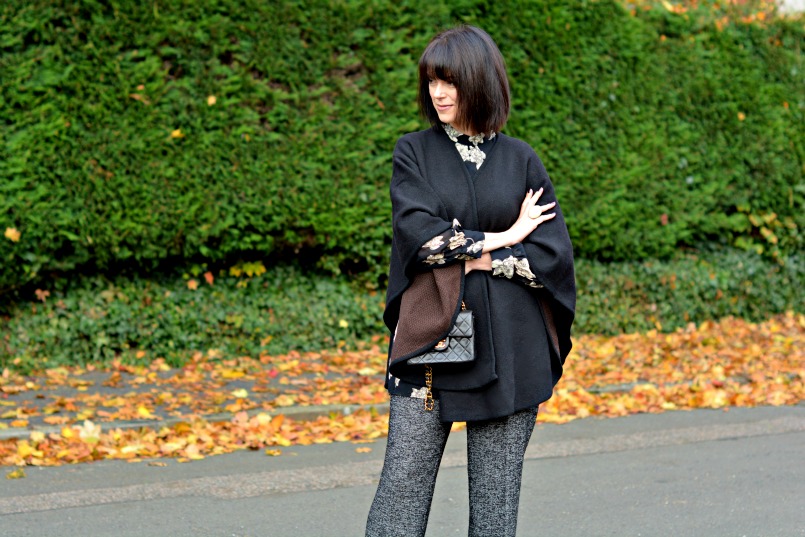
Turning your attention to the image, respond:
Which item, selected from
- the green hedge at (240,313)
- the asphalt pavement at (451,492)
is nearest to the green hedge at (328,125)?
the green hedge at (240,313)

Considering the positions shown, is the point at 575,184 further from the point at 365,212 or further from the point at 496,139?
the point at 496,139

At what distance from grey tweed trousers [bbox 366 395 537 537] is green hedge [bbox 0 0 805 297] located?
5714mm

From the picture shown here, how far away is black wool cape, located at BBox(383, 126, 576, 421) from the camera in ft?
9.33

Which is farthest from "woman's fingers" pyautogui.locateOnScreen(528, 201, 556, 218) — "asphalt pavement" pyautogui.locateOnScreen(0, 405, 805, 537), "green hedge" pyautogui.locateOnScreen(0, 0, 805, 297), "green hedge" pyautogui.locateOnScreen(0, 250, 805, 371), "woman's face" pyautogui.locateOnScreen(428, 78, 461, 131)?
"green hedge" pyautogui.locateOnScreen(0, 250, 805, 371)

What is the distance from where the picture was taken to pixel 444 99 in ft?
9.61

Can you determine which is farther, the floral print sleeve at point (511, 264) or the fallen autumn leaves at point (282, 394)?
the fallen autumn leaves at point (282, 394)

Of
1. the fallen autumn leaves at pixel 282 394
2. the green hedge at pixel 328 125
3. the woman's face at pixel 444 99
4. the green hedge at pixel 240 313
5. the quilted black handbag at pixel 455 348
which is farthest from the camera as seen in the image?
the green hedge at pixel 240 313

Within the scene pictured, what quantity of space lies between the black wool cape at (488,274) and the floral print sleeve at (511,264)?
2cm

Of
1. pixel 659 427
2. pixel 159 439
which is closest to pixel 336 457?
pixel 159 439

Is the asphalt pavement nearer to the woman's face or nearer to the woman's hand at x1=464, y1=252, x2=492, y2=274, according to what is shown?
the woman's hand at x1=464, y1=252, x2=492, y2=274

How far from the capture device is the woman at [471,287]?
2.85 metres

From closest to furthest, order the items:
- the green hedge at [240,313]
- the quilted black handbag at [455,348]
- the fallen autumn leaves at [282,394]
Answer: the quilted black handbag at [455,348] → the fallen autumn leaves at [282,394] → the green hedge at [240,313]

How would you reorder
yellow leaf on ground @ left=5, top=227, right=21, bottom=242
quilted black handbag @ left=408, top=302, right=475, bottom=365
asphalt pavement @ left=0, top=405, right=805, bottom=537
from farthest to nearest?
yellow leaf on ground @ left=5, top=227, right=21, bottom=242
asphalt pavement @ left=0, top=405, right=805, bottom=537
quilted black handbag @ left=408, top=302, right=475, bottom=365

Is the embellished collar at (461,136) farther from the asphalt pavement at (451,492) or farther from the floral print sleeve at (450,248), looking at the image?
the asphalt pavement at (451,492)
